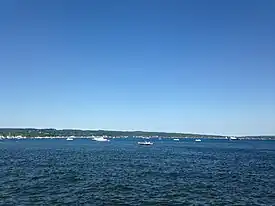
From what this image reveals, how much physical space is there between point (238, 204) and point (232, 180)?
59.3 feet

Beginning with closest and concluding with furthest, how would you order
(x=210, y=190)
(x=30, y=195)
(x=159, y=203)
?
(x=159, y=203), (x=30, y=195), (x=210, y=190)

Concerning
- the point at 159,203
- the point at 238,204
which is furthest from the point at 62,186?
the point at 238,204

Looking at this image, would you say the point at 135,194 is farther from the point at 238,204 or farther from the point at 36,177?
the point at 36,177

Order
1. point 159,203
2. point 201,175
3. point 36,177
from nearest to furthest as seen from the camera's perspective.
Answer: point 159,203 → point 36,177 → point 201,175

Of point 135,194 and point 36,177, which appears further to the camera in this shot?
point 36,177

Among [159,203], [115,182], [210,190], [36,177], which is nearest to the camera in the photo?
[159,203]

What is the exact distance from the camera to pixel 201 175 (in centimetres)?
5944

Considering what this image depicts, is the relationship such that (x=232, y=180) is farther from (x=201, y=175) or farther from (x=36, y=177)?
(x=36, y=177)

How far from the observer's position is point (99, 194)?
132 feet

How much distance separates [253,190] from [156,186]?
1223 centimetres

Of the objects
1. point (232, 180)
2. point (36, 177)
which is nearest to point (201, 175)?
point (232, 180)

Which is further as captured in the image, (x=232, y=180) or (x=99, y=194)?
(x=232, y=180)

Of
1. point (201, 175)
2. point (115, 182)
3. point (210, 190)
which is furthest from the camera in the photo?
point (201, 175)

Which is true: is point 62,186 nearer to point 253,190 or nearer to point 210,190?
point 210,190
